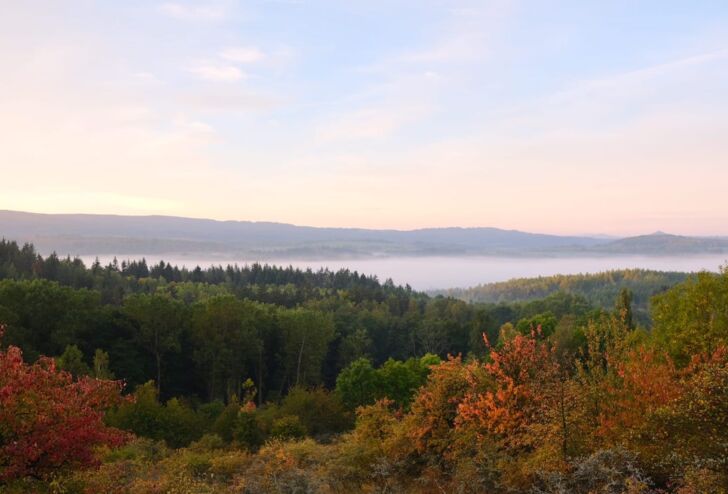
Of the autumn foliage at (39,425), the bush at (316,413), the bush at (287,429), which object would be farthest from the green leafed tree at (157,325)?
the autumn foliage at (39,425)

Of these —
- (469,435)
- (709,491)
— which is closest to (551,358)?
(469,435)

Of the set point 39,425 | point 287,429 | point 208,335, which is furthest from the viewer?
point 208,335

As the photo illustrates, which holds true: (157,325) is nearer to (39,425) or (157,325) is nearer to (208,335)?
(208,335)

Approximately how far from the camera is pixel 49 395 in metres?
11.8

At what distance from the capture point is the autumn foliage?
1083cm

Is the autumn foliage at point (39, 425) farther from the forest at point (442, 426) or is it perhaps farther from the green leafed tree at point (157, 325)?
the green leafed tree at point (157, 325)

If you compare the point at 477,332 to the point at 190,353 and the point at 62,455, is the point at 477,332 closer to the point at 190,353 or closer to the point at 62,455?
the point at 190,353

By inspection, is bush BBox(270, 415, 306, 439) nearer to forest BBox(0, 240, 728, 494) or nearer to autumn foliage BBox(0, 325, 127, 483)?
forest BBox(0, 240, 728, 494)

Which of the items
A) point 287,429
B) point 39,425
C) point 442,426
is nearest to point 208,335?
point 287,429

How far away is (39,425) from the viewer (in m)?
11.2

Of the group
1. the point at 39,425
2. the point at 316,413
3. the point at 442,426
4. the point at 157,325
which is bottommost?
the point at 316,413

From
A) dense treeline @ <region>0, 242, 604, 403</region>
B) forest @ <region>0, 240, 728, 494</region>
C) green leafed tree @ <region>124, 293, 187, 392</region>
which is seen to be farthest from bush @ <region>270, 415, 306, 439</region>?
green leafed tree @ <region>124, 293, 187, 392</region>

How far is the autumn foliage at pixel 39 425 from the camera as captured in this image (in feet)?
35.5

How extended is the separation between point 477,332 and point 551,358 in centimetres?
6710
